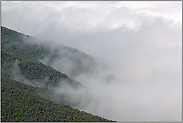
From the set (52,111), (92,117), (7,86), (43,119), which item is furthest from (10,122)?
(92,117)

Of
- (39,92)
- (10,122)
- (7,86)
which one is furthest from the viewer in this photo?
(39,92)

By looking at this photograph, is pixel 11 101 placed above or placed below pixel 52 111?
above

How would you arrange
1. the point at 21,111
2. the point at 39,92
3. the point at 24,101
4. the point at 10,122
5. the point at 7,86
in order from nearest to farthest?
the point at 10,122 → the point at 21,111 → the point at 24,101 → the point at 7,86 → the point at 39,92

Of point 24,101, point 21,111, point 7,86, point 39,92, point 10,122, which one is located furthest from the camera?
point 39,92

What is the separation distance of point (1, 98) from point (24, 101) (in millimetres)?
17170

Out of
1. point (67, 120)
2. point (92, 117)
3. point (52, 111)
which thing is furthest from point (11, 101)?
point (92, 117)

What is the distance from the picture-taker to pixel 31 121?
13575cm

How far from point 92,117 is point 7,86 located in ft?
259

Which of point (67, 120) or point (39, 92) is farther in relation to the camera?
point (39, 92)

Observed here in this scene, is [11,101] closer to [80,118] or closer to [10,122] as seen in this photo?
[10,122]

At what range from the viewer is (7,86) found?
532 ft

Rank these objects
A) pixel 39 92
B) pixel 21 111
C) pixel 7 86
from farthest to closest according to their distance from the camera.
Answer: pixel 39 92 < pixel 7 86 < pixel 21 111

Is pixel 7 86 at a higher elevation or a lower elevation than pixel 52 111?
higher

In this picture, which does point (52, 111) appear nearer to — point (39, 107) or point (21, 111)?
point (39, 107)
